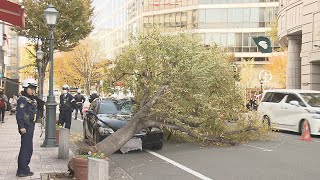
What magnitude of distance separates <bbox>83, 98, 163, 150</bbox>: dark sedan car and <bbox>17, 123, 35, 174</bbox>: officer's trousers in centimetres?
352

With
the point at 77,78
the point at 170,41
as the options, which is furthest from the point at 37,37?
the point at 77,78

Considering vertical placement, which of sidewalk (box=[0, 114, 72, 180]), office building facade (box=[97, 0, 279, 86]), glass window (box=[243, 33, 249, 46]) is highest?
office building facade (box=[97, 0, 279, 86])

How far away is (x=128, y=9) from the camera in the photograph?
76375 mm

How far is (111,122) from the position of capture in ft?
40.4

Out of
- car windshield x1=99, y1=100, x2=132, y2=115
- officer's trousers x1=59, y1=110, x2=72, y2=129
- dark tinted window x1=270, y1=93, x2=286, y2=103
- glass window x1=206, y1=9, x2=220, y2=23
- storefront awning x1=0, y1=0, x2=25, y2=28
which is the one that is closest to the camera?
storefront awning x1=0, y1=0, x2=25, y2=28

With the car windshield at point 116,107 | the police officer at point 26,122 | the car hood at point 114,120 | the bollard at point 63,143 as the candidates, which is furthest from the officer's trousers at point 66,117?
the police officer at point 26,122

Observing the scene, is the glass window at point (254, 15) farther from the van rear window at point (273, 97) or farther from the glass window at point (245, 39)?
the van rear window at point (273, 97)

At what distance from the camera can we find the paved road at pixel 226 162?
9148mm

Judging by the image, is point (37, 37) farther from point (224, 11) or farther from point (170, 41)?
point (224, 11)

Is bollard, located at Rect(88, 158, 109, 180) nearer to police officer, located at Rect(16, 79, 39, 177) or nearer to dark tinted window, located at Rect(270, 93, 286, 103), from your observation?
police officer, located at Rect(16, 79, 39, 177)

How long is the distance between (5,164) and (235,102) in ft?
→ 24.1

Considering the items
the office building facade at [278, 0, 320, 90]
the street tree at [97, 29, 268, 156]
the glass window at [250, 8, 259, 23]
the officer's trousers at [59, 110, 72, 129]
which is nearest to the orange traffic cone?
the street tree at [97, 29, 268, 156]

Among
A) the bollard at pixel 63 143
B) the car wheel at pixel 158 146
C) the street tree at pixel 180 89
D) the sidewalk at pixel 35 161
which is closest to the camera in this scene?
the sidewalk at pixel 35 161

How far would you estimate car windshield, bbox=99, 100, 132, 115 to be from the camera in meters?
13.5
